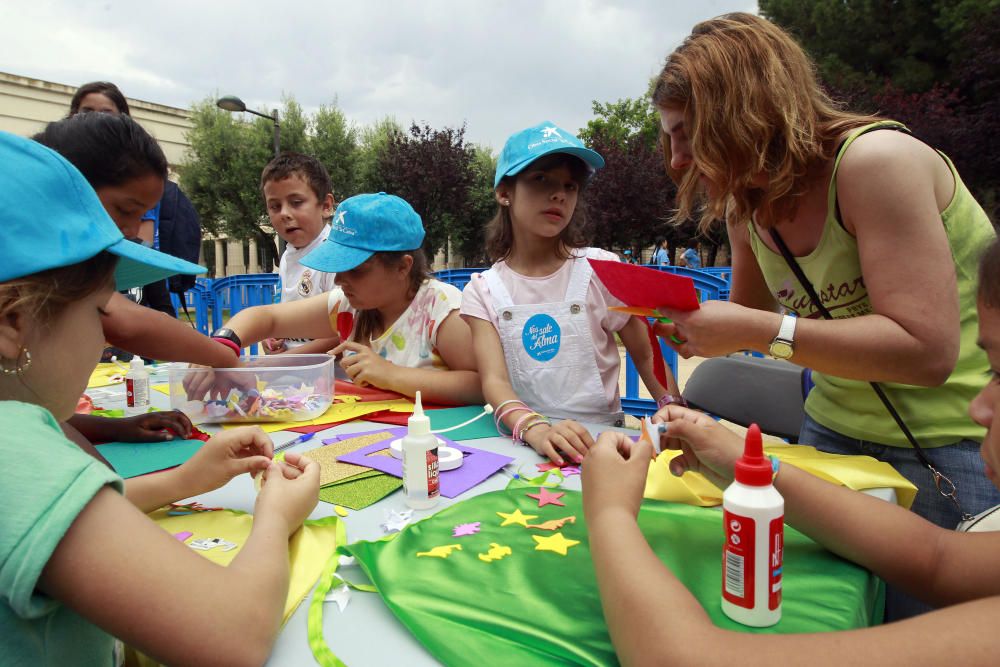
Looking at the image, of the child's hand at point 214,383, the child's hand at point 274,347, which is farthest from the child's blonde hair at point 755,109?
the child's hand at point 274,347

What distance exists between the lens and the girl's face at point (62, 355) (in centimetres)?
83

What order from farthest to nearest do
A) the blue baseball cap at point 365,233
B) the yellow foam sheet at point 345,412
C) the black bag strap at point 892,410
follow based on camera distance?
the blue baseball cap at point 365,233
the yellow foam sheet at point 345,412
the black bag strap at point 892,410

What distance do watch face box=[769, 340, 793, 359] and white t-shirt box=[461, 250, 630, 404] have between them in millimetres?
888

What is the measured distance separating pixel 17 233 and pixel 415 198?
1949cm

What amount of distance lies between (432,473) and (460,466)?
0.24 m

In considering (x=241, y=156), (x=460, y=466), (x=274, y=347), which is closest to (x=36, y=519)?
(x=460, y=466)

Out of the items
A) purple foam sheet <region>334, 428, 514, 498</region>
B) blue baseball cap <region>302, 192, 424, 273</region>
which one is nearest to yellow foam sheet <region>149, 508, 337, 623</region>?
purple foam sheet <region>334, 428, 514, 498</region>

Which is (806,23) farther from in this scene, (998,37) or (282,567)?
(282,567)

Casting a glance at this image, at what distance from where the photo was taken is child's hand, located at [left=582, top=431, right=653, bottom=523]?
36.6 inches

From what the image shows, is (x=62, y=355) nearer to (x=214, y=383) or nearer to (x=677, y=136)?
(x=214, y=383)

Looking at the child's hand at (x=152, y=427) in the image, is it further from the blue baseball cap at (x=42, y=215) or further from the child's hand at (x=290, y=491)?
the blue baseball cap at (x=42, y=215)

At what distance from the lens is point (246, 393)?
2.02 metres

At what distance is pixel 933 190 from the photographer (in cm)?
127

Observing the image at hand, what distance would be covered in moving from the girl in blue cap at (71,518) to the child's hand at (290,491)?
83 mm
